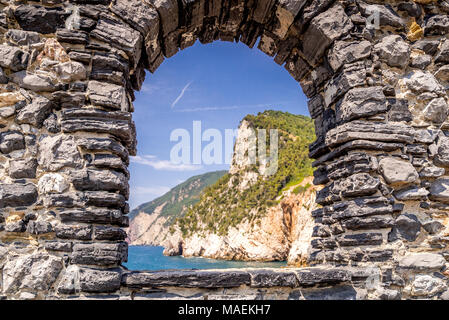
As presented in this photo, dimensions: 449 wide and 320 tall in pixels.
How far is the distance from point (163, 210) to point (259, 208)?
269 ft

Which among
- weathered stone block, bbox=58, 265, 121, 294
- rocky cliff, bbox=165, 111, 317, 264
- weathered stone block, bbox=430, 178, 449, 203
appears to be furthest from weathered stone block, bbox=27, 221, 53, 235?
rocky cliff, bbox=165, 111, 317, 264

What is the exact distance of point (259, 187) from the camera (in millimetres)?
38125

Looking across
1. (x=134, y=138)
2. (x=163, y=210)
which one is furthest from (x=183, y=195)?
(x=134, y=138)

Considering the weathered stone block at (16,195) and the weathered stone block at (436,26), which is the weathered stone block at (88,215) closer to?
the weathered stone block at (16,195)

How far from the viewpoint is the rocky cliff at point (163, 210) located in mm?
96531

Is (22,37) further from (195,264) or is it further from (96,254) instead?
(195,264)

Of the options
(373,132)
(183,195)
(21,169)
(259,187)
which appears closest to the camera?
(21,169)

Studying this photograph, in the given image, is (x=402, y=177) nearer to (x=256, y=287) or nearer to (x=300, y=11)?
(x=256, y=287)

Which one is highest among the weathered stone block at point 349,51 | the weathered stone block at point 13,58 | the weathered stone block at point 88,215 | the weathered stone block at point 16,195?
the weathered stone block at point 349,51

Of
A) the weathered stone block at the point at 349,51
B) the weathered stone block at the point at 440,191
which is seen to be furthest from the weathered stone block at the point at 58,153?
the weathered stone block at the point at 440,191

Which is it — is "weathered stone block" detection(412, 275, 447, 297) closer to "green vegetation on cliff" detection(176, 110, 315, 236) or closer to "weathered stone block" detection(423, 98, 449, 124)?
"weathered stone block" detection(423, 98, 449, 124)

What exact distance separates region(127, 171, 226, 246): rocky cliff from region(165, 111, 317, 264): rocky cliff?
1482 inches

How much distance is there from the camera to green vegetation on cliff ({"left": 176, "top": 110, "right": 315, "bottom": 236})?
35031 millimetres
